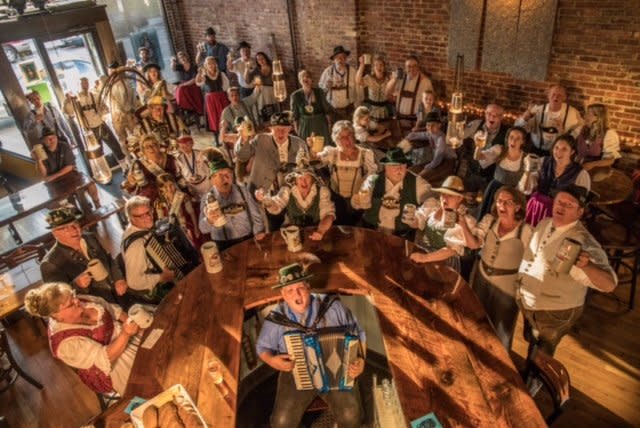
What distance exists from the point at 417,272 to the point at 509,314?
84 cm

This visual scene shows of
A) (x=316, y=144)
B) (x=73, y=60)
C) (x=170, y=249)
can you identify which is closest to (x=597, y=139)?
(x=316, y=144)

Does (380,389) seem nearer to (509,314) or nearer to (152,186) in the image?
(509,314)

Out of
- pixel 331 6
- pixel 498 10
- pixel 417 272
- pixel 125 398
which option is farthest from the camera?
pixel 331 6

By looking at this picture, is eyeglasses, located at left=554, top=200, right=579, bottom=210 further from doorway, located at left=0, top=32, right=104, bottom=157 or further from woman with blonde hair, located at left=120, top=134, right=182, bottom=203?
doorway, located at left=0, top=32, right=104, bottom=157

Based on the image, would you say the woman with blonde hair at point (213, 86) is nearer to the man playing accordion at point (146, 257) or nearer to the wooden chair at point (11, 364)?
the man playing accordion at point (146, 257)

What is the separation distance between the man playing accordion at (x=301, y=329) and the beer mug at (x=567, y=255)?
1324 millimetres

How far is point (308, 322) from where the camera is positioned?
9.71ft

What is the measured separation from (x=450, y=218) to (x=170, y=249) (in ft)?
7.77

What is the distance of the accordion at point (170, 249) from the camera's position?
3672 mm

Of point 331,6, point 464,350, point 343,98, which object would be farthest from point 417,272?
point 331,6

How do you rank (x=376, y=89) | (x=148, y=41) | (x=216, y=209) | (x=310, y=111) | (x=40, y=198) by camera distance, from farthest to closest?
(x=148, y=41) < (x=376, y=89) < (x=310, y=111) < (x=40, y=198) < (x=216, y=209)

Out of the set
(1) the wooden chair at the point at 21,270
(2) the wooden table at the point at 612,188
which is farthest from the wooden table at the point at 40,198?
(2) the wooden table at the point at 612,188

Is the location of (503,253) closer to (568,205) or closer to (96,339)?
(568,205)

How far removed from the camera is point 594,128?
15.7ft
